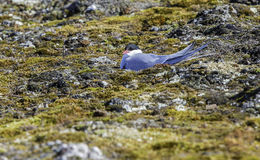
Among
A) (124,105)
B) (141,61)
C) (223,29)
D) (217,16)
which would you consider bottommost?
(217,16)

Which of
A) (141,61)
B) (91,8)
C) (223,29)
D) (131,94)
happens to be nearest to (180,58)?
(141,61)

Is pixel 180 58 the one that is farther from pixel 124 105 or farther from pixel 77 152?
pixel 77 152

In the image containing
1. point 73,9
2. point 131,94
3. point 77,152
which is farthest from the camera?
point 73,9

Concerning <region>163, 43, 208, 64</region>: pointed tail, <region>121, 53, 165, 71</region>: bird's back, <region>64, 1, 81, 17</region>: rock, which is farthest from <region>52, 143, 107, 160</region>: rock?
<region>64, 1, 81, 17</region>: rock

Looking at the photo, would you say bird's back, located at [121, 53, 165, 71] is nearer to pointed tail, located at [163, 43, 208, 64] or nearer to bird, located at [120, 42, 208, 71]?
bird, located at [120, 42, 208, 71]

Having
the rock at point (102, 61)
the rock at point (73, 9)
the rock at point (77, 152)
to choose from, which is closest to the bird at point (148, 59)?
the rock at point (102, 61)

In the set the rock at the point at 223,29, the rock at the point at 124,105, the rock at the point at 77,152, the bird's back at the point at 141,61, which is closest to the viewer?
the rock at the point at 77,152

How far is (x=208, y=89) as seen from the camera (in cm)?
1166

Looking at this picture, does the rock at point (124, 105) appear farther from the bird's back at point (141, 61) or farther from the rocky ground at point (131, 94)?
the bird's back at point (141, 61)

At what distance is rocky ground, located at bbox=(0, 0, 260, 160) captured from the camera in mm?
6734

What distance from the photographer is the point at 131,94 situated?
11.9m

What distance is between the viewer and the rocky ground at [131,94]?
22.1ft

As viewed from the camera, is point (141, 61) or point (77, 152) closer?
point (77, 152)

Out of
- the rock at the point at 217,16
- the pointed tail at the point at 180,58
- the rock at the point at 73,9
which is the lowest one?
the rock at the point at 73,9
